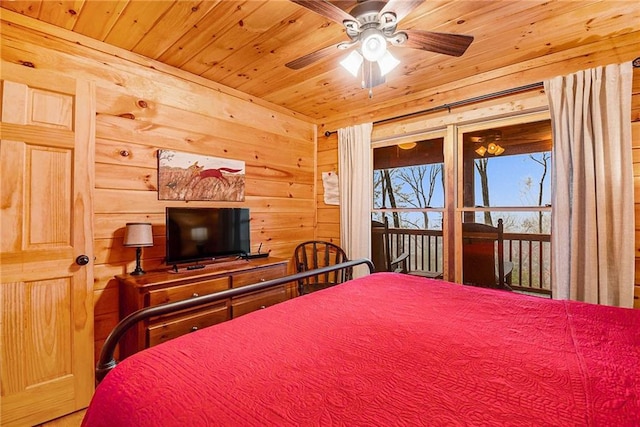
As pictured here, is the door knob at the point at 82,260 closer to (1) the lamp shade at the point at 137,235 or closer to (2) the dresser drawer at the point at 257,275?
(1) the lamp shade at the point at 137,235

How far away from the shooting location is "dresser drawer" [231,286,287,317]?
94.7 inches

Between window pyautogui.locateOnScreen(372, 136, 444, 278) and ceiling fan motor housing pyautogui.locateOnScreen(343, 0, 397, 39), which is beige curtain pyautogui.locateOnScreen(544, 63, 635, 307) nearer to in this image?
window pyautogui.locateOnScreen(372, 136, 444, 278)

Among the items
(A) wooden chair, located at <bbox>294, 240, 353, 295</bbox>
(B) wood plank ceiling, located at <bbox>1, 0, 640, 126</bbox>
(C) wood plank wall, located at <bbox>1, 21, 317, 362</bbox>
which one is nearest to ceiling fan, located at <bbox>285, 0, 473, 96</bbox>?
(B) wood plank ceiling, located at <bbox>1, 0, 640, 126</bbox>

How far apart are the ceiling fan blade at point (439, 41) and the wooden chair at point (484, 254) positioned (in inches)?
69.5

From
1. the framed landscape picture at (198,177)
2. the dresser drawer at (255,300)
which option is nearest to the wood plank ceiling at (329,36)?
the framed landscape picture at (198,177)

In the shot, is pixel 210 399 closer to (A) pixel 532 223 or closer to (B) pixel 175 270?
(B) pixel 175 270

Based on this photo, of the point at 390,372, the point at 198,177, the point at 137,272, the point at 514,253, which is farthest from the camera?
the point at 514,253

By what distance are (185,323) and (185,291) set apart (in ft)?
0.70

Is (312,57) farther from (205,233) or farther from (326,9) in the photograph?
(205,233)

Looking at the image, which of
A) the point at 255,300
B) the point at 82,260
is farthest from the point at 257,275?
the point at 82,260

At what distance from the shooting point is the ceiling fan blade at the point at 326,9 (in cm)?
135

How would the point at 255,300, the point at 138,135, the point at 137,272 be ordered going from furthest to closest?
1. the point at 255,300
2. the point at 138,135
3. the point at 137,272

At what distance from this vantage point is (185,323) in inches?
83.5

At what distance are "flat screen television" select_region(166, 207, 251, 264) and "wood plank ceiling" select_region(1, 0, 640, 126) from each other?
3.98 feet
